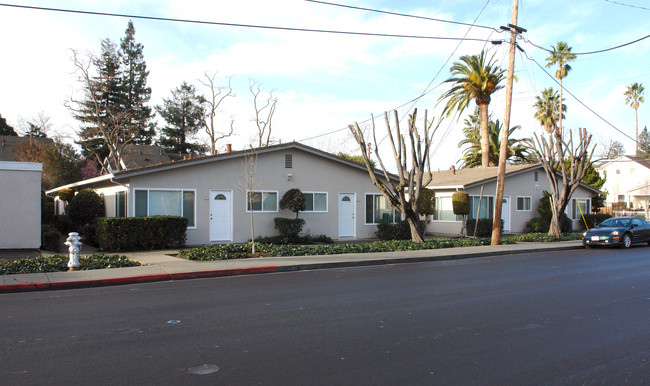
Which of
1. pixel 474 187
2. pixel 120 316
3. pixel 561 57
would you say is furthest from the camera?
pixel 561 57

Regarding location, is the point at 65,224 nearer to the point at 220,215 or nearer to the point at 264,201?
the point at 220,215

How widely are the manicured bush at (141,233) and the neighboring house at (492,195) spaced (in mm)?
16065

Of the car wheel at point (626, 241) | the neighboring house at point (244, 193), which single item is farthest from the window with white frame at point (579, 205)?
the neighboring house at point (244, 193)

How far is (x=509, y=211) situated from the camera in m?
30.1

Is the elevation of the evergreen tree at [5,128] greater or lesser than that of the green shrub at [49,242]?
greater

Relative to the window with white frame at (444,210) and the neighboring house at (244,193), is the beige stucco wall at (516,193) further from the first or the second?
the neighboring house at (244,193)

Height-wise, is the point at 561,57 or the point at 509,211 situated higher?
the point at 561,57

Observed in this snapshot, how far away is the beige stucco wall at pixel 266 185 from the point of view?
19.2m

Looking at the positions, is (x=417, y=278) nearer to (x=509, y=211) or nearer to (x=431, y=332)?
(x=431, y=332)

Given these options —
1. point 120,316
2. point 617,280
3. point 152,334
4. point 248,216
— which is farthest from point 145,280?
point 617,280

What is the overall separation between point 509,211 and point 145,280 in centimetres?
2449

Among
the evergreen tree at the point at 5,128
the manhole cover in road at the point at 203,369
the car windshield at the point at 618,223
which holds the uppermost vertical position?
the evergreen tree at the point at 5,128

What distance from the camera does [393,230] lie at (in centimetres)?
2339

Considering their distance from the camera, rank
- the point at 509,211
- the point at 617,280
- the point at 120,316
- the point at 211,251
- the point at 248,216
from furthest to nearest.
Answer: the point at 509,211 → the point at 248,216 → the point at 211,251 → the point at 617,280 → the point at 120,316
